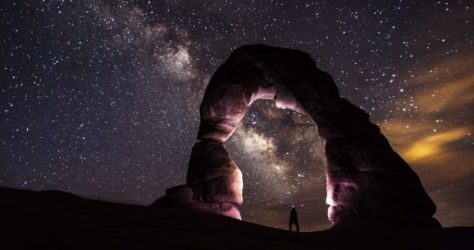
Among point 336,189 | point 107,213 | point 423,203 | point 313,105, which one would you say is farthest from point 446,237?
point 107,213

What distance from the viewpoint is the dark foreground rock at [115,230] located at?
507cm

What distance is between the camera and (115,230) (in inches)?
247

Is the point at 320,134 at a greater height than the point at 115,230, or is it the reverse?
the point at 320,134

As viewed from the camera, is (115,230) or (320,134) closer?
(115,230)

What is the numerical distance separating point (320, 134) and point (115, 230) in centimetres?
1495

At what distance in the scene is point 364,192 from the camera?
1650 centimetres

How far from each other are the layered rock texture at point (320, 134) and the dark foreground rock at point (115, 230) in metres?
4.76

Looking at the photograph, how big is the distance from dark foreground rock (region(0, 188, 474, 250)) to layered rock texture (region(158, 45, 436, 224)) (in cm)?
476

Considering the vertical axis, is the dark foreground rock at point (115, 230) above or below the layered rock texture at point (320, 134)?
below

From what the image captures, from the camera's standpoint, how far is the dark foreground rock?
507cm

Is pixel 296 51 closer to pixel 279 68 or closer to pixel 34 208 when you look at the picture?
pixel 279 68

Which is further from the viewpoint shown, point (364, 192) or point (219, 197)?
point (219, 197)

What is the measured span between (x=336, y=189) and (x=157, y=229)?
41.2 feet

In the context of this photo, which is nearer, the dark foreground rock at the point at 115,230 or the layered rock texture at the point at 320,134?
the dark foreground rock at the point at 115,230
